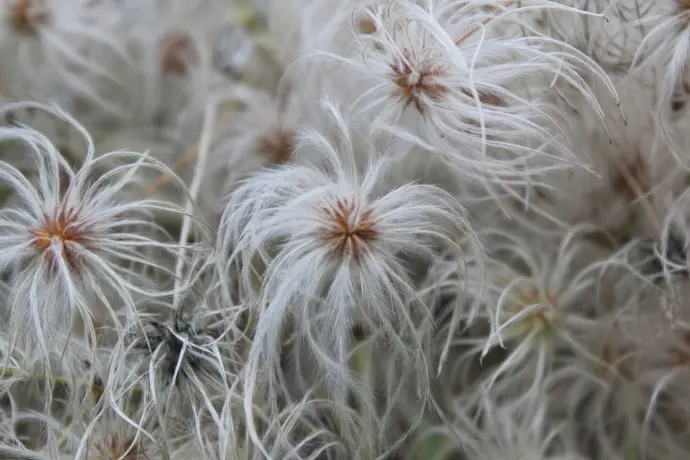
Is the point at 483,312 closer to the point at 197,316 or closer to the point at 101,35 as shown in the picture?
the point at 197,316

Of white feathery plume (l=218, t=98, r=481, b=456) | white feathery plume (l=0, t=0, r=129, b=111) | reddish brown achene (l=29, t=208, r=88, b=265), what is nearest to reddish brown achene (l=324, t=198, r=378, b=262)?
white feathery plume (l=218, t=98, r=481, b=456)

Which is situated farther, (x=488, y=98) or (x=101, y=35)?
(x=101, y=35)

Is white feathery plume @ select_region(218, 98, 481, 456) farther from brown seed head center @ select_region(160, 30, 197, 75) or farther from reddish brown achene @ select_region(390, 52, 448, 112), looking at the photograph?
brown seed head center @ select_region(160, 30, 197, 75)

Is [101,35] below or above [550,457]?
above

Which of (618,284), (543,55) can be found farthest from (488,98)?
(618,284)

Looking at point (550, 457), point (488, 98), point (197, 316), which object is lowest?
point (550, 457)
